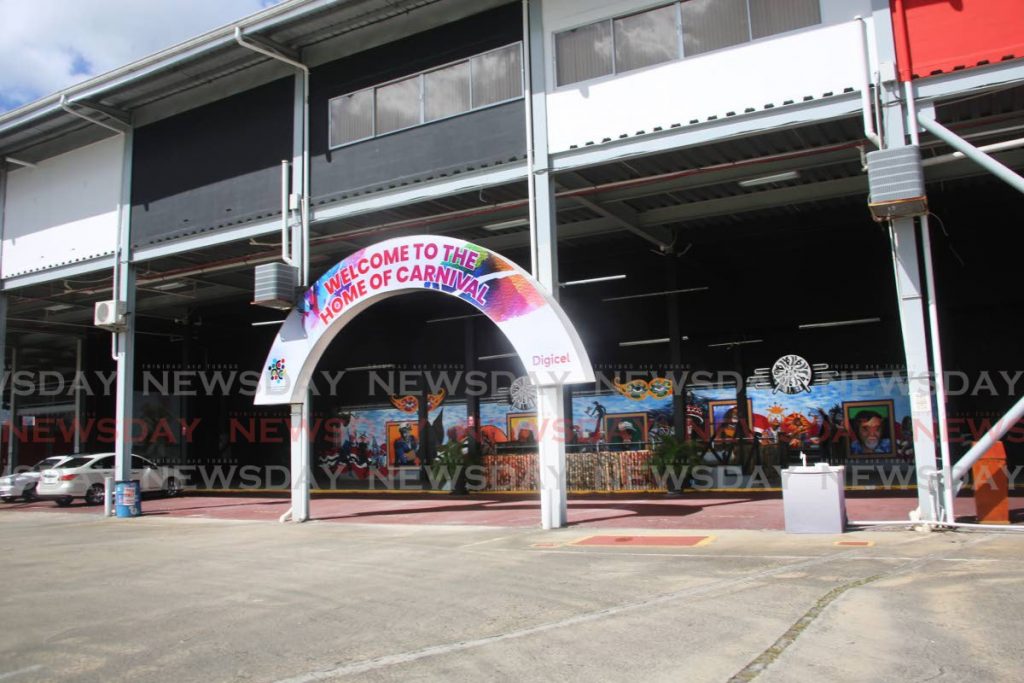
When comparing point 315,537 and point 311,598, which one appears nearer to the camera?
point 311,598

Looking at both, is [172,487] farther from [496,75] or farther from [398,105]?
[496,75]

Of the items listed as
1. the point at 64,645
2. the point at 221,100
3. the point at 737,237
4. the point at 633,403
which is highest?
the point at 221,100

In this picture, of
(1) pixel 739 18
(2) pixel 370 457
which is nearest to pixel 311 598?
(1) pixel 739 18

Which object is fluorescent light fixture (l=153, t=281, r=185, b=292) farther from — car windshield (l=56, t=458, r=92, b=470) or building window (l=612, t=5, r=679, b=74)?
building window (l=612, t=5, r=679, b=74)

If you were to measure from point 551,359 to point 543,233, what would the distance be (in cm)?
236

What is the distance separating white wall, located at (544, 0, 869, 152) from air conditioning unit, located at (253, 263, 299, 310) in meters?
6.03

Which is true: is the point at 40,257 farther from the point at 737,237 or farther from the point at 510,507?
the point at 737,237

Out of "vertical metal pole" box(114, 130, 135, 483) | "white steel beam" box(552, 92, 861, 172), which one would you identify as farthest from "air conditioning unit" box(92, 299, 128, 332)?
"white steel beam" box(552, 92, 861, 172)

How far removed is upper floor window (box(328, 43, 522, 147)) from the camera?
15.1m

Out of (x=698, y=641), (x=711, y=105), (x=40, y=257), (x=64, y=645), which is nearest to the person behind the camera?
(x=698, y=641)

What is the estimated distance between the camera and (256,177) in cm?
1786

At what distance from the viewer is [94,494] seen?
2334cm

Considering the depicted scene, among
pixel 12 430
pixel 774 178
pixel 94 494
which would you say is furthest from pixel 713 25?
pixel 12 430

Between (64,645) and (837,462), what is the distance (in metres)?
18.2
